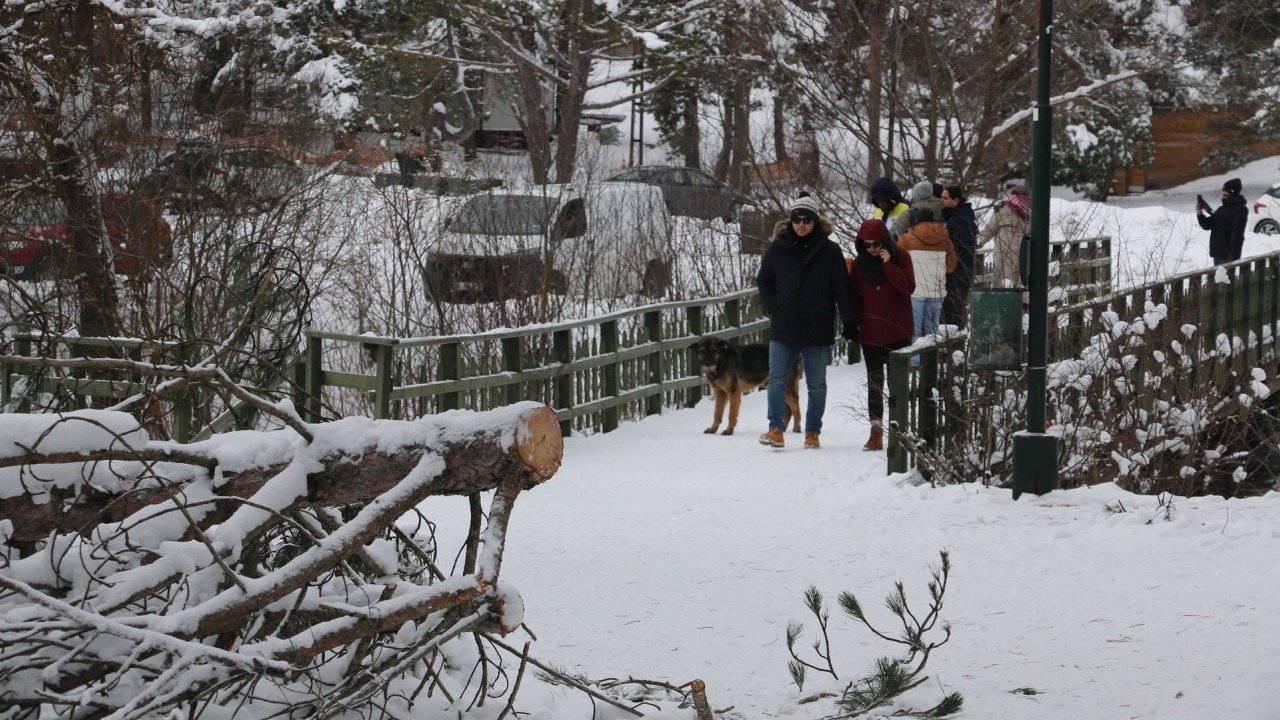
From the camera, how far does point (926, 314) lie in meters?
11.8

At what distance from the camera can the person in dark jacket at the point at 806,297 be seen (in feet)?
34.2

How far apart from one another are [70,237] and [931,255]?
654cm

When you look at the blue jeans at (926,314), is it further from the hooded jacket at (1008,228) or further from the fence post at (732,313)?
the fence post at (732,313)

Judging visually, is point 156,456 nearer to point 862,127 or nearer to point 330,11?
point 862,127

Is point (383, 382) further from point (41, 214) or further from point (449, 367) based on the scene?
point (41, 214)

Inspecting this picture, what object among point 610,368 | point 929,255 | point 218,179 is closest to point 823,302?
point 929,255

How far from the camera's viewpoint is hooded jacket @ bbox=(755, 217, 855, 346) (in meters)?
10.4

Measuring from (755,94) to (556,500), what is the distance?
2092 centimetres

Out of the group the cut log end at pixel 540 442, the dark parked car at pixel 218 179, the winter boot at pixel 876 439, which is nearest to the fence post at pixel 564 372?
the winter boot at pixel 876 439

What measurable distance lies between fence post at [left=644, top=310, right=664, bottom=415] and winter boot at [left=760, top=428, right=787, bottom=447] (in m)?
2.46

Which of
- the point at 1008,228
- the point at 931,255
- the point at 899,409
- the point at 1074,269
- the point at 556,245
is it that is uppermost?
the point at 1008,228

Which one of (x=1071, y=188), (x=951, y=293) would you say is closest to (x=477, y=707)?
(x=951, y=293)

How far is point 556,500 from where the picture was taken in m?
9.31

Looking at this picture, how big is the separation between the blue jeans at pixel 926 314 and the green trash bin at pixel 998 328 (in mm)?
3017
